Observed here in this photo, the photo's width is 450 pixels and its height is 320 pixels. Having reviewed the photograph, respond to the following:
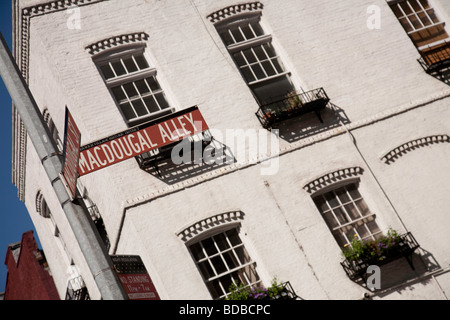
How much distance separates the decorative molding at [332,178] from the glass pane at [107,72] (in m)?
5.60

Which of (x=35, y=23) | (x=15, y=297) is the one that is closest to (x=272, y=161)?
(x=35, y=23)

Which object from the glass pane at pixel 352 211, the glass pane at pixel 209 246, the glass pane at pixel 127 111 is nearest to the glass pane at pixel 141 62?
the glass pane at pixel 127 111

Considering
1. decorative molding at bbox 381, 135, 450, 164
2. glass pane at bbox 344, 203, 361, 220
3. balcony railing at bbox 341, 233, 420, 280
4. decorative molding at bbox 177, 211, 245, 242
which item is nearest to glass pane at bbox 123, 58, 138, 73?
decorative molding at bbox 177, 211, 245, 242

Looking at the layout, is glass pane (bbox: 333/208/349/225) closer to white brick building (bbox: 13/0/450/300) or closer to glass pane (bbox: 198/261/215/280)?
white brick building (bbox: 13/0/450/300)

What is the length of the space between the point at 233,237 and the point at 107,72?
5234mm

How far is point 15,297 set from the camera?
24328 mm

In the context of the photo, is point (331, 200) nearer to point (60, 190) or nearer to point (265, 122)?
point (265, 122)

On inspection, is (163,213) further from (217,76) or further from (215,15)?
(215,15)

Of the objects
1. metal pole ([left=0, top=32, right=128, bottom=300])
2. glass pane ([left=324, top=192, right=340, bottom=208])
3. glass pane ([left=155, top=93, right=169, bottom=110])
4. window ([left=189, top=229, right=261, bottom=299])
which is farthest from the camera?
glass pane ([left=155, top=93, right=169, bottom=110])

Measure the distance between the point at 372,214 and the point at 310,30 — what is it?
17.1ft

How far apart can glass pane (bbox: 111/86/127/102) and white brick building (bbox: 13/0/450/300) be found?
0.03 m

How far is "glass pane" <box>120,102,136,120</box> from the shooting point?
12461mm
